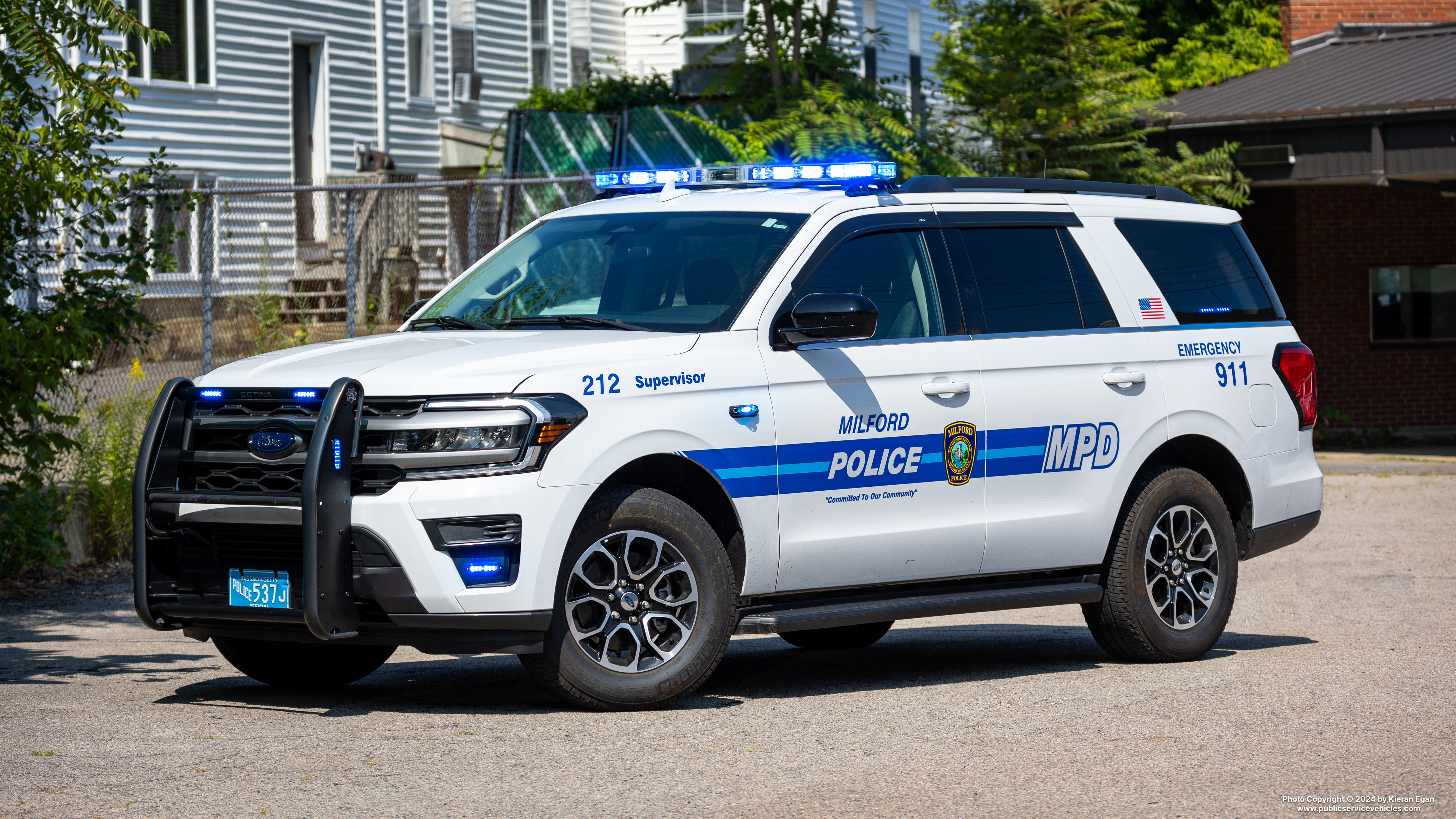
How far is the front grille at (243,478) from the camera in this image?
6.70 metres

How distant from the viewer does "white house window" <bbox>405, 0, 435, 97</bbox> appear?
98.6 ft

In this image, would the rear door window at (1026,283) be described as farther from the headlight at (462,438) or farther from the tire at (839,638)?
the headlight at (462,438)

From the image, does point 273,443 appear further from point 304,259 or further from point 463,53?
point 463,53

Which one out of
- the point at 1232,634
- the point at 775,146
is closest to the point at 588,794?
the point at 1232,634

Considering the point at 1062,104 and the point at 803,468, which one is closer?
the point at 803,468

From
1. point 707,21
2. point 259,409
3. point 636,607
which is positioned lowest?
point 636,607

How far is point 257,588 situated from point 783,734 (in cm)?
204

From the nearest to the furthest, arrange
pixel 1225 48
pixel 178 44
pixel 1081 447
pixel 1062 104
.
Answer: pixel 1081 447
pixel 1062 104
pixel 178 44
pixel 1225 48

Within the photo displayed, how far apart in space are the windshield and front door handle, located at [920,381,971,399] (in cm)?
87

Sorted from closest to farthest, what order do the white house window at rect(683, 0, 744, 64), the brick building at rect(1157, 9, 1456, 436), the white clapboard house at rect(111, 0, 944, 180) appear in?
the brick building at rect(1157, 9, 1456, 436) → the white clapboard house at rect(111, 0, 944, 180) → the white house window at rect(683, 0, 744, 64)

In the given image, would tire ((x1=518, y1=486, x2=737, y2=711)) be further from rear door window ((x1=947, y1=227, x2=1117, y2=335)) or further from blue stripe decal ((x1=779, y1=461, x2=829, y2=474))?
rear door window ((x1=947, y1=227, x2=1117, y2=335))

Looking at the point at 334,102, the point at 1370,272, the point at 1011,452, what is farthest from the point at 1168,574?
the point at 334,102

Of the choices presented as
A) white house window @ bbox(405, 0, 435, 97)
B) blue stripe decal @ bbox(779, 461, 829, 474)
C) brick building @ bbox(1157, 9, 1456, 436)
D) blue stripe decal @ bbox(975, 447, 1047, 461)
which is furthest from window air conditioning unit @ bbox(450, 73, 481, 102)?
blue stripe decal @ bbox(779, 461, 829, 474)

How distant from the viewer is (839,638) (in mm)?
9562
